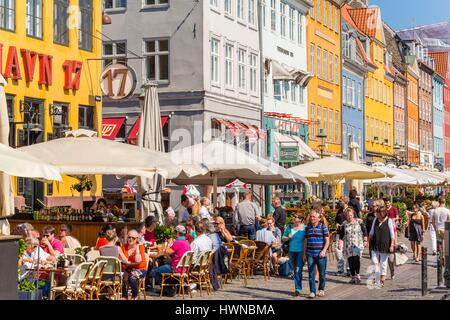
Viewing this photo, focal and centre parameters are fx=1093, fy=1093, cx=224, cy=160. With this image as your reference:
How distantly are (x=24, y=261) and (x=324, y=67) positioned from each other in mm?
46857

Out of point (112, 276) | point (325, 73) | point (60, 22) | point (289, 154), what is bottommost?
Answer: point (112, 276)

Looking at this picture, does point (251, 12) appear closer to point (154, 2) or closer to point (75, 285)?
point (154, 2)

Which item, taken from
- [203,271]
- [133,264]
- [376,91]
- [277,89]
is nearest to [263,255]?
[203,271]

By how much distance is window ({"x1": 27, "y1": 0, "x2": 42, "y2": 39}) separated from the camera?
3112 cm

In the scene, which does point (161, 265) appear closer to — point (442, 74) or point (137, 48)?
point (137, 48)

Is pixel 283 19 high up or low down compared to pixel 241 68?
up

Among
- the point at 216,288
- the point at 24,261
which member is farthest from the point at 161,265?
the point at 24,261

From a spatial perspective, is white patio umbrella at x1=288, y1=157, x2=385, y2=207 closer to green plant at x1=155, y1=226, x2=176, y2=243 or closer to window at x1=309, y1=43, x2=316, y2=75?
green plant at x1=155, y1=226, x2=176, y2=243

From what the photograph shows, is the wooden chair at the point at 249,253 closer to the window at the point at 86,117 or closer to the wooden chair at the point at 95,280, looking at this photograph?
the wooden chair at the point at 95,280

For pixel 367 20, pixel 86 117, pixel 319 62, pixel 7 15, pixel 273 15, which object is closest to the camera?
pixel 7 15

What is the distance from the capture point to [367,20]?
7825 centimetres

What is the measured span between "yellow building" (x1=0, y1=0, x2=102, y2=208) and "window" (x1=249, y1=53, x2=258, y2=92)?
1414cm

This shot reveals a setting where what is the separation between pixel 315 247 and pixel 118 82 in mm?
16487

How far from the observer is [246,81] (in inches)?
1877
